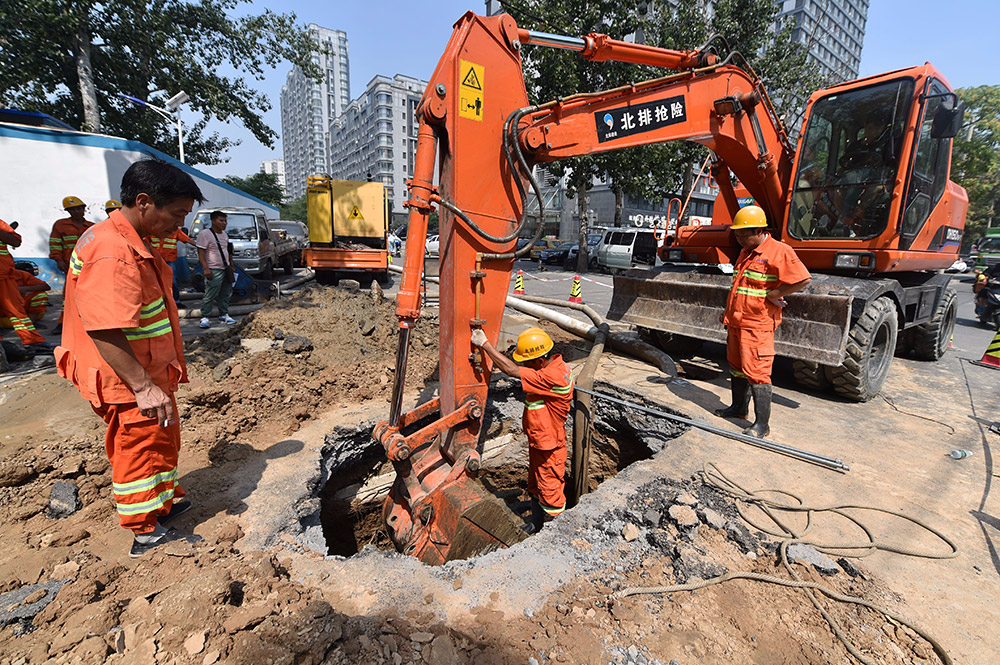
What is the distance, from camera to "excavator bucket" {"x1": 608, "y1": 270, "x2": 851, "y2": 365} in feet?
14.0

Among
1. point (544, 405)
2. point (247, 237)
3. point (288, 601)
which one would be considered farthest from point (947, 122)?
point (247, 237)

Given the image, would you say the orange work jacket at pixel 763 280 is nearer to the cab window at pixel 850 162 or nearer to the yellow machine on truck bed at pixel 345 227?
the cab window at pixel 850 162

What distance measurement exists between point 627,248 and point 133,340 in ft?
56.2

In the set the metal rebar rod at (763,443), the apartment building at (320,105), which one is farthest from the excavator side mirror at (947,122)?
the apartment building at (320,105)

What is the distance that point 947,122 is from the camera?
4379 millimetres

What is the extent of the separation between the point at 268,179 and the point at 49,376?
50153 millimetres

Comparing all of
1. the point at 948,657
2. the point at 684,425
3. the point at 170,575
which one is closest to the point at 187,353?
the point at 170,575

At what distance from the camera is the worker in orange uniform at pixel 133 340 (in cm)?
200

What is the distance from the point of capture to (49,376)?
178 inches

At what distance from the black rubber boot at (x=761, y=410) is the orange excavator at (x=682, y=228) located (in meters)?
1.00

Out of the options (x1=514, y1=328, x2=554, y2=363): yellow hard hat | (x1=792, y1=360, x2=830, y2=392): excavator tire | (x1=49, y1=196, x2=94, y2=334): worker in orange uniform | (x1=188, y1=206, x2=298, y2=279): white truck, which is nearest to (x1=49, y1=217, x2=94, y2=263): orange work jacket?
(x1=49, y1=196, x2=94, y2=334): worker in orange uniform

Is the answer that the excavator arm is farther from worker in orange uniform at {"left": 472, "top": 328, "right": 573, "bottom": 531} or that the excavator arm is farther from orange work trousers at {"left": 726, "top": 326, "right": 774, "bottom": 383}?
orange work trousers at {"left": 726, "top": 326, "right": 774, "bottom": 383}

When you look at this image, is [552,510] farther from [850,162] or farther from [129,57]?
[129,57]

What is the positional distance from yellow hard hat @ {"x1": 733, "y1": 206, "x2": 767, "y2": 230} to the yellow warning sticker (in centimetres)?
249
